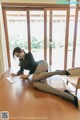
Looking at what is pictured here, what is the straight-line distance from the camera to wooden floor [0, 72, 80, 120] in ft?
3.92

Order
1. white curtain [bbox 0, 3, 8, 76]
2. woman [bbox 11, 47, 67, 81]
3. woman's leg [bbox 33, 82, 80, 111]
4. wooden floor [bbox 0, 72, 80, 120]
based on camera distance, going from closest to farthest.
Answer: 1. wooden floor [bbox 0, 72, 80, 120]
2. woman's leg [bbox 33, 82, 80, 111]
3. woman [bbox 11, 47, 67, 81]
4. white curtain [bbox 0, 3, 8, 76]

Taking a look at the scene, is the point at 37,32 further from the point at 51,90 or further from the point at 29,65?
the point at 51,90

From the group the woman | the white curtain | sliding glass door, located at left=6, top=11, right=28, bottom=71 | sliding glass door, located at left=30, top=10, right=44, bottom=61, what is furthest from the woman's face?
sliding glass door, located at left=30, top=10, right=44, bottom=61

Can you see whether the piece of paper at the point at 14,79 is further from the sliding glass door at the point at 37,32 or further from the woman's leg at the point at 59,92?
the sliding glass door at the point at 37,32

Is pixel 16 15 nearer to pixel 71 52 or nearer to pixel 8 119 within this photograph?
pixel 71 52

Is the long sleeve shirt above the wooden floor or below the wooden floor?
above

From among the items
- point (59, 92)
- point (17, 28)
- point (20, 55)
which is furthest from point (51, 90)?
point (17, 28)

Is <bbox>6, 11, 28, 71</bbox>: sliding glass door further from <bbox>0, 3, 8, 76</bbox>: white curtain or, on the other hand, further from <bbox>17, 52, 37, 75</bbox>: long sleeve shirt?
<bbox>17, 52, 37, 75</bbox>: long sleeve shirt

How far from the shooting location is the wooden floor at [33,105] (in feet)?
3.92

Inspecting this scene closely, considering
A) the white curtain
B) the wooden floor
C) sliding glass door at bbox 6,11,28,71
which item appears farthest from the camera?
sliding glass door at bbox 6,11,28,71

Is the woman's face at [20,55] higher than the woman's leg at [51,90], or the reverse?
the woman's face at [20,55]

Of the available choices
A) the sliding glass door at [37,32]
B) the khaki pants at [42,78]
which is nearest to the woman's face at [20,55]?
the khaki pants at [42,78]

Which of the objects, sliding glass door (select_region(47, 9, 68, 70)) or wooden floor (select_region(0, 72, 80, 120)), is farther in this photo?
sliding glass door (select_region(47, 9, 68, 70))

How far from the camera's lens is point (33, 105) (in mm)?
1374
